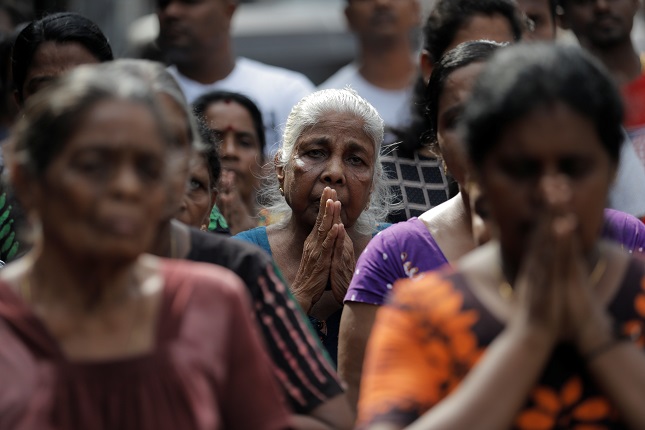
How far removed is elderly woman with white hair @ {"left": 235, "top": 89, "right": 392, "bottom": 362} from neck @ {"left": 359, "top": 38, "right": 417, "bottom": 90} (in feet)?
7.66

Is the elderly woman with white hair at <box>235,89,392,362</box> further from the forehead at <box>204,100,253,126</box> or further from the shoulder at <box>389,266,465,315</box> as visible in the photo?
the shoulder at <box>389,266,465,315</box>

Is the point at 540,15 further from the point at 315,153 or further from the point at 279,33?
the point at 279,33

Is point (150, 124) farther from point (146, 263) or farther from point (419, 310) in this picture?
point (419, 310)

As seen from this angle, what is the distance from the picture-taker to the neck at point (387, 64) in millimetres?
7617

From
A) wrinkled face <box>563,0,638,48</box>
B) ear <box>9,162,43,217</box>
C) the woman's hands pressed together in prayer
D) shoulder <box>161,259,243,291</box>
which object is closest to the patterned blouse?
the woman's hands pressed together in prayer

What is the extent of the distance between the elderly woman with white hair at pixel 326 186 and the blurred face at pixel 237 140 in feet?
4.40

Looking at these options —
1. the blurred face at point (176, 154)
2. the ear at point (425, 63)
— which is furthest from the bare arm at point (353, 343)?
the ear at point (425, 63)

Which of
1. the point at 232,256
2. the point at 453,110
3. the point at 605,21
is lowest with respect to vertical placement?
the point at 605,21

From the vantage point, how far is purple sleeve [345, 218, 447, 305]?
4125 millimetres

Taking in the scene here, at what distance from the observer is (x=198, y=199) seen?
5.01m

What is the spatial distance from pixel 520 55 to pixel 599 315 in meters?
0.56

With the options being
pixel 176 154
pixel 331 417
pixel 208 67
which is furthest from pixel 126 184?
pixel 208 67

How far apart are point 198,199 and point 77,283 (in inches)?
87.1

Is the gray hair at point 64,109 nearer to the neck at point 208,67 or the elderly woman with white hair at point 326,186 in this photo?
the elderly woman with white hair at point 326,186
